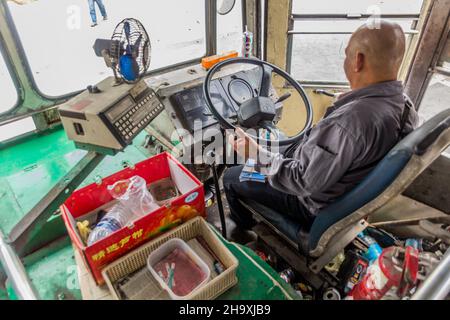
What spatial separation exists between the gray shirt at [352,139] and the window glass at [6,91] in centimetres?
189

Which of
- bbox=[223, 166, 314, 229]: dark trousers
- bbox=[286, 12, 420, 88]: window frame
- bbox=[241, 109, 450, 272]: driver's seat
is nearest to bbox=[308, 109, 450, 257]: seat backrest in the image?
bbox=[241, 109, 450, 272]: driver's seat

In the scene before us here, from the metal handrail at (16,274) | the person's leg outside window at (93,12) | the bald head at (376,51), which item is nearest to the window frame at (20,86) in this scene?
the person's leg outside window at (93,12)

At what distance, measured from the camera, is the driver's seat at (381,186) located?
1.09m

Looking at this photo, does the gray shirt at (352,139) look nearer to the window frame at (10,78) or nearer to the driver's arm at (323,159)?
the driver's arm at (323,159)

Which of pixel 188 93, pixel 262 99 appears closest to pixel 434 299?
pixel 262 99

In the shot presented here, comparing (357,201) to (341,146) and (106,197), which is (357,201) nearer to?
(341,146)

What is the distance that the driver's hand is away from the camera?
1.66 meters

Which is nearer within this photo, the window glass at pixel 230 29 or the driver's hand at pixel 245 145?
the driver's hand at pixel 245 145

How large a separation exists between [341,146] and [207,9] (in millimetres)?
1960

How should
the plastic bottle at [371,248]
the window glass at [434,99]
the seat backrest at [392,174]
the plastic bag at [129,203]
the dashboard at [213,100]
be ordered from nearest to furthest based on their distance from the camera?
1. the seat backrest at [392,174]
2. the plastic bag at [129,203]
3. the plastic bottle at [371,248]
4. the dashboard at [213,100]
5. the window glass at [434,99]

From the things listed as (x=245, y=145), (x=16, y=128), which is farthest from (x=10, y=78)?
(x=245, y=145)

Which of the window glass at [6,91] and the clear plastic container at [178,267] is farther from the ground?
the window glass at [6,91]

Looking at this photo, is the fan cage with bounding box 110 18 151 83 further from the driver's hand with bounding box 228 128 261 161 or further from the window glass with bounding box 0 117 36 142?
the window glass with bounding box 0 117 36 142
